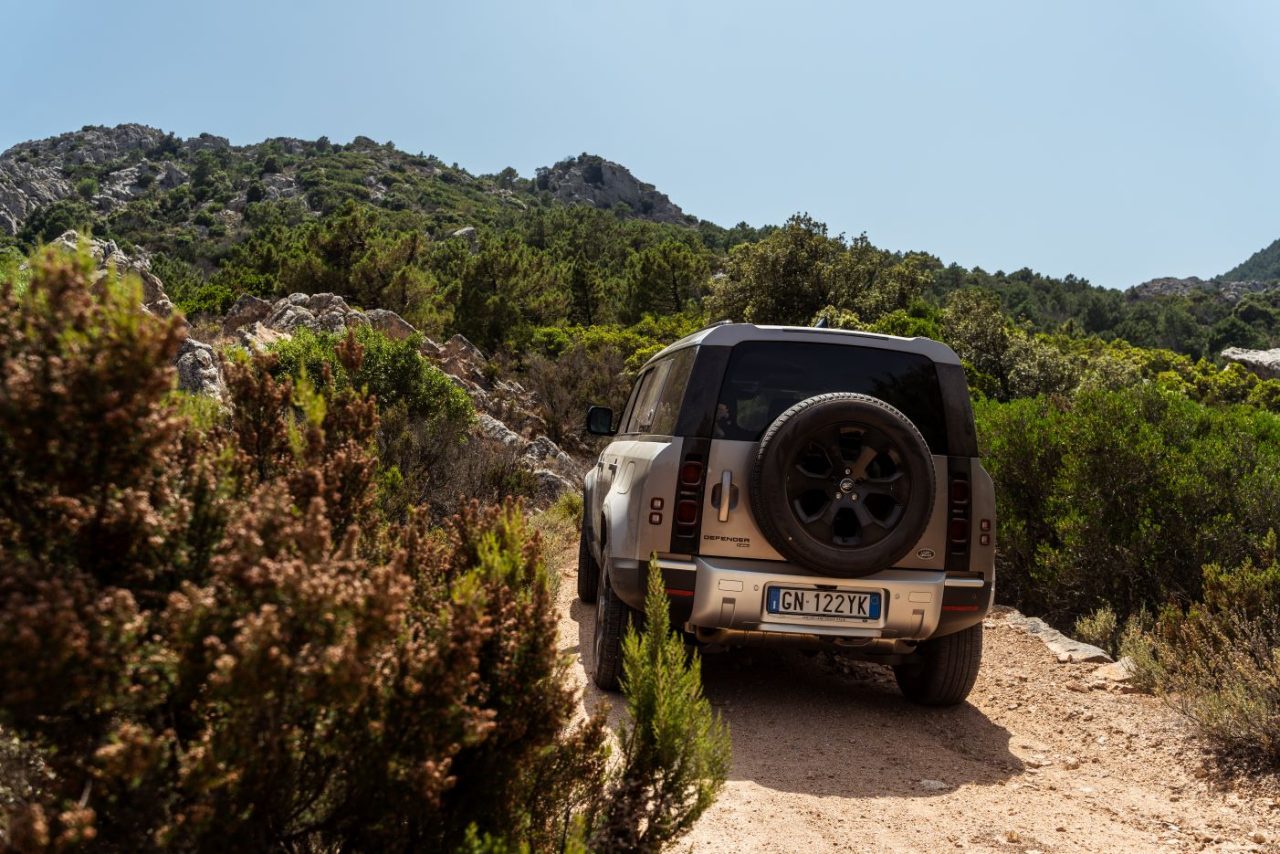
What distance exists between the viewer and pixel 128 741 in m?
1.55

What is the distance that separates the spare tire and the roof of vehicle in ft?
1.79

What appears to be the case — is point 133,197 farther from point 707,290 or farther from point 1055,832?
point 1055,832

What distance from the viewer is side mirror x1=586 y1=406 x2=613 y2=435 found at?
23.8 ft

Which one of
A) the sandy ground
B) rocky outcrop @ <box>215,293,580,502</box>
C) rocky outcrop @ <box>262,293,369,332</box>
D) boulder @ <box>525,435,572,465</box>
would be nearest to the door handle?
the sandy ground

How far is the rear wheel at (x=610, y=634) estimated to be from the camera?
16.1 feet

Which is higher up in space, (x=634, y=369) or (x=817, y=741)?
(x=634, y=369)

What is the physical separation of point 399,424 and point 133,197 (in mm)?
97626

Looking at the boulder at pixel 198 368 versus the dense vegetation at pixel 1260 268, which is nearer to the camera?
the boulder at pixel 198 368

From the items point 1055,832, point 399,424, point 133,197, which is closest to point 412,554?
point 1055,832

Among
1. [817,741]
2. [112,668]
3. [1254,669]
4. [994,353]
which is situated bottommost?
[817,741]

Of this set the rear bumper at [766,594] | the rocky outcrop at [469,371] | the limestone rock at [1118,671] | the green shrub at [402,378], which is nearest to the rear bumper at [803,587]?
the rear bumper at [766,594]

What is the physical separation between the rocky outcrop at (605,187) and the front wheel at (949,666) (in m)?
127

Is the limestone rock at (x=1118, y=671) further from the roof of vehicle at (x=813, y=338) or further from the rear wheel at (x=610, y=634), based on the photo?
the rear wheel at (x=610, y=634)

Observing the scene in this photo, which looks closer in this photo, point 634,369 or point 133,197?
point 634,369
